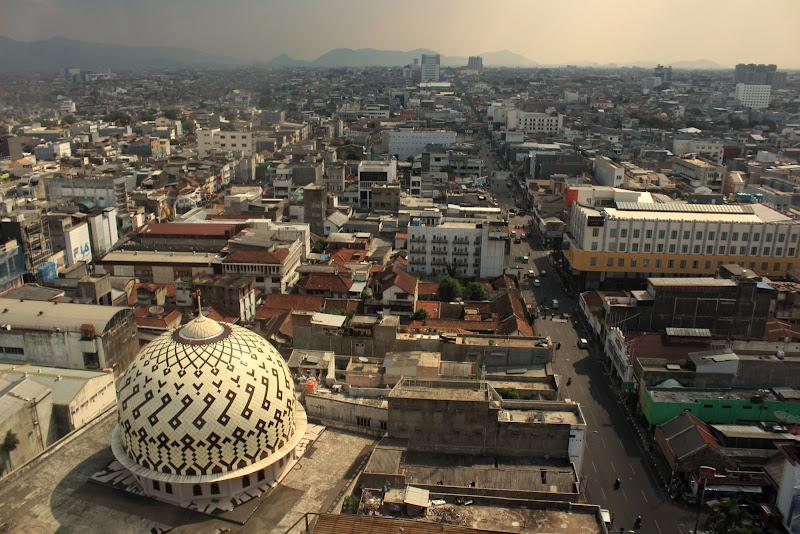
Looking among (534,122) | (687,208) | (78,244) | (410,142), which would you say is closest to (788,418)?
(687,208)

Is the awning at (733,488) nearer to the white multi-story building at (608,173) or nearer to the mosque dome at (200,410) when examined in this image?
the mosque dome at (200,410)

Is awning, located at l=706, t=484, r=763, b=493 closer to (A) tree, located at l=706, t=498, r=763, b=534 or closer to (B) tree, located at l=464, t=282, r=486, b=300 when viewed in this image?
(A) tree, located at l=706, t=498, r=763, b=534

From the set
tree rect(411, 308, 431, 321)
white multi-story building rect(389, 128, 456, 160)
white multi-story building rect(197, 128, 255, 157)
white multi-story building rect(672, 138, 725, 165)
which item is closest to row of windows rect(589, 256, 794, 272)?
tree rect(411, 308, 431, 321)

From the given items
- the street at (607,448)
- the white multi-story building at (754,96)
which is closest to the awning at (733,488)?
the street at (607,448)

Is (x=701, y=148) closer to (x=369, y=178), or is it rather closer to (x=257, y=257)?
(x=369, y=178)

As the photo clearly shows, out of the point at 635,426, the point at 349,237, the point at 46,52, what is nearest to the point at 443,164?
the point at 349,237
